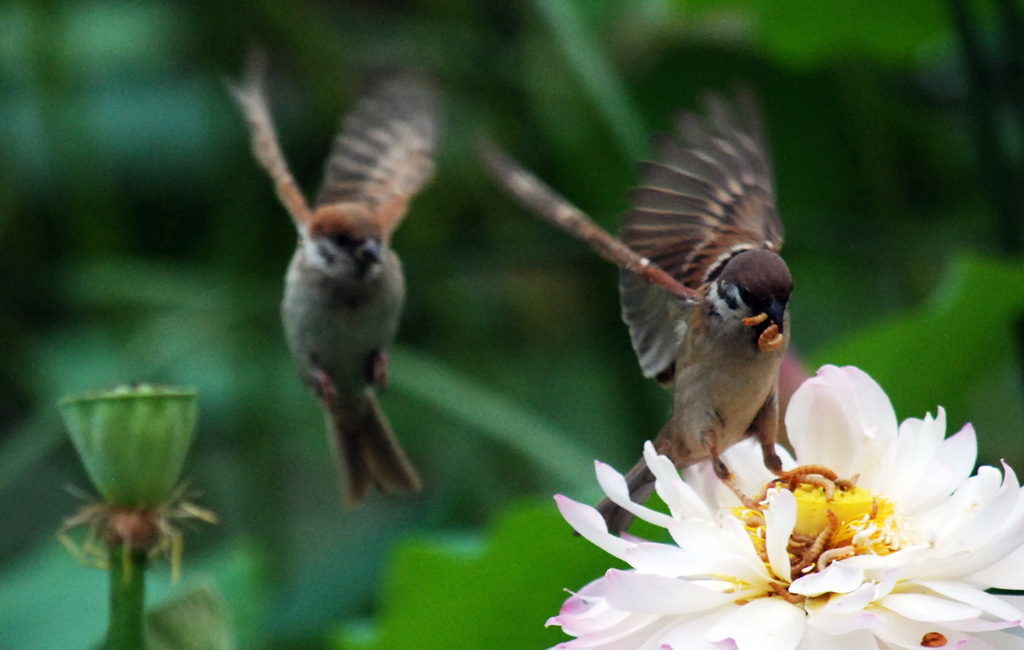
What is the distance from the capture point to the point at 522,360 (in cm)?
199

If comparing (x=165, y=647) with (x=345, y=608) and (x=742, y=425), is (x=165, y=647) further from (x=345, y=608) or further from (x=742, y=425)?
(x=345, y=608)

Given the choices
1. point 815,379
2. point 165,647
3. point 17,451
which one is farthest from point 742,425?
point 17,451

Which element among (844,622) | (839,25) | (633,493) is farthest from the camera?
(839,25)

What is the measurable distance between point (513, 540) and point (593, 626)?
34cm

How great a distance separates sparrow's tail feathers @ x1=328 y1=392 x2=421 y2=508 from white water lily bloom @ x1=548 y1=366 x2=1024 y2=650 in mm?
198

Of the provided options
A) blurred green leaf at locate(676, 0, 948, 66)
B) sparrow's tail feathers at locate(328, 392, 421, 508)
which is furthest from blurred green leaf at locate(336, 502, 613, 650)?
blurred green leaf at locate(676, 0, 948, 66)

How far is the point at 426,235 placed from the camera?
1.65 meters

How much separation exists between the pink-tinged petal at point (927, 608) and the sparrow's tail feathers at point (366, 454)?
0.30 m

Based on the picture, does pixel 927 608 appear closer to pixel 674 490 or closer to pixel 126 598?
pixel 674 490

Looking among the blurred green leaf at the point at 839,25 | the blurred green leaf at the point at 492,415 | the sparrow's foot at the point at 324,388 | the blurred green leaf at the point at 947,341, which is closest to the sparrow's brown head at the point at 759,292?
the sparrow's foot at the point at 324,388

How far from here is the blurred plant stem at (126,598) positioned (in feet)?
1.80

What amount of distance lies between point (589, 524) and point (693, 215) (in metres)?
0.26

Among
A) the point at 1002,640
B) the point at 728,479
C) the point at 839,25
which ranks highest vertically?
the point at 839,25

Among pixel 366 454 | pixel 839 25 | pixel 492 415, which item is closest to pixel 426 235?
pixel 492 415
